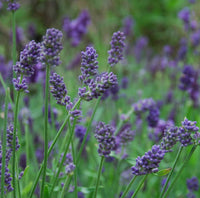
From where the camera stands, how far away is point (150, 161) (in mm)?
726

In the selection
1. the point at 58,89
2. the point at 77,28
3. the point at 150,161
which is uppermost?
the point at 77,28

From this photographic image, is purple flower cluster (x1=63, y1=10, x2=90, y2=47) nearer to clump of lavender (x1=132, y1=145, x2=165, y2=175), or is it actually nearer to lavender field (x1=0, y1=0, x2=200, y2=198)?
lavender field (x1=0, y1=0, x2=200, y2=198)

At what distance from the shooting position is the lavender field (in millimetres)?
729

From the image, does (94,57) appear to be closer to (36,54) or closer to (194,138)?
A: (36,54)

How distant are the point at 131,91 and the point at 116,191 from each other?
1.55 meters

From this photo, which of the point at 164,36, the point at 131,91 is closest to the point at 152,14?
the point at 164,36

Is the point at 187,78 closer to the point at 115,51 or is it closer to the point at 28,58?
the point at 115,51

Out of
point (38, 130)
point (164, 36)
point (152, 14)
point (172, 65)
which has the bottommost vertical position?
point (38, 130)

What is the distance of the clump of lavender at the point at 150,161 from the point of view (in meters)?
0.72

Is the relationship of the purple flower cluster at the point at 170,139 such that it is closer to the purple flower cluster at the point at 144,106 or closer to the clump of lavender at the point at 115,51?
the clump of lavender at the point at 115,51

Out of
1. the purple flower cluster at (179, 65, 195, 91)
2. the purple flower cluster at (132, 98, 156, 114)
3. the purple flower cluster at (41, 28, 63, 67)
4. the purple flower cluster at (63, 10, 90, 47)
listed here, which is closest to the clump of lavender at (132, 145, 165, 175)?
the purple flower cluster at (41, 28, 63, 67)

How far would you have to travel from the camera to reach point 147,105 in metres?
1.51

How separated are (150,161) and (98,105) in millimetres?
906

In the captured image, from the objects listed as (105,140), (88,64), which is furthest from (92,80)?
(105,140)
